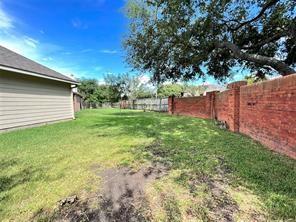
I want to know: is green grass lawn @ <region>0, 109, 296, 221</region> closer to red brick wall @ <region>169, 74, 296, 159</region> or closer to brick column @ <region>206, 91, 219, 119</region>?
red brick wall @ <region>169, 74, 296, 159</region>

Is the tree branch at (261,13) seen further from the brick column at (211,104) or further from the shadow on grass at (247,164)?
the shadow on grass at (247,164)

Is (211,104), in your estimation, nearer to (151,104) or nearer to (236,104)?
(236,104)

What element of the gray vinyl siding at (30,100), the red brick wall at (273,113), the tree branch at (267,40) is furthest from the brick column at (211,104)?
the gray vinyl siding at (30,100)

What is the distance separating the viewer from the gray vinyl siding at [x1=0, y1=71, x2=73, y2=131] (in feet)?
24.3

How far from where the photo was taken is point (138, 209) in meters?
2.17

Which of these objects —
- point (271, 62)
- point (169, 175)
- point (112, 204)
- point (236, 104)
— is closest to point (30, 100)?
point (169, 175)

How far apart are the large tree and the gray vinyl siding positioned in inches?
181

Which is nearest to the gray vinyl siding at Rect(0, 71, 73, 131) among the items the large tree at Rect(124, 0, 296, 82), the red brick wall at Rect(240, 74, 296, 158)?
the large tree at Rect(124, 0, 296, 82)

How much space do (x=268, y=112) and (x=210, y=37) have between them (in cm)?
516

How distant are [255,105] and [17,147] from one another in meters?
6.43

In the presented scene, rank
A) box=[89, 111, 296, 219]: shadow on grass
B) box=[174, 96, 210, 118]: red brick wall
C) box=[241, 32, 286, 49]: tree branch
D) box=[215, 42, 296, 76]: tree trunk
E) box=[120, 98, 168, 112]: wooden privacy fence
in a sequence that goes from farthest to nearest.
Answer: box=[120, 98, 168, 112]: wooden privacy fence → box=[174, 96, 210, 118]: red brick wall → box=[241, 32, 286, 49]: tree branch → box=[215, 42, 296, 76]: tree trunk → box=[89, 111, 296, 219]: shadow on grass

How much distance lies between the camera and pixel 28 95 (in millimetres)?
8547

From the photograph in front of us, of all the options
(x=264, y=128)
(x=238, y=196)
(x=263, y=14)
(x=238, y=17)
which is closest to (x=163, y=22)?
(x=238, y=17)

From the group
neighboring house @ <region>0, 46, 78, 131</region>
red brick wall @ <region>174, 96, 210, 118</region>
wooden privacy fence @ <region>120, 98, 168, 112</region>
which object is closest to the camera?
neighboring house @ <region>0, 46, 78, 131</region>
